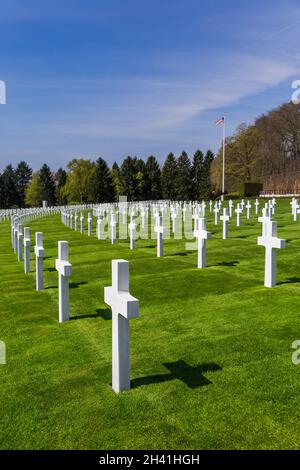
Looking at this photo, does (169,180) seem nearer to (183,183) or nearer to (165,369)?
(183,183)

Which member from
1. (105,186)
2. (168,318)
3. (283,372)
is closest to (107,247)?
(168,318)

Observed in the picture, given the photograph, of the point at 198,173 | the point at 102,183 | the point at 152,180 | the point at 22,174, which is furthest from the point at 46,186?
the point at 22,174

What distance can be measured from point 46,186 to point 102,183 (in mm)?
12921

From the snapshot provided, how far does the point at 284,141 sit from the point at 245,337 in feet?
227

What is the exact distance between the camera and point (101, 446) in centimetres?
351

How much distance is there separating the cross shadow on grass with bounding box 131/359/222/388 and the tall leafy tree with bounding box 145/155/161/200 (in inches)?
3517

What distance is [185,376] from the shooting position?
4551mm

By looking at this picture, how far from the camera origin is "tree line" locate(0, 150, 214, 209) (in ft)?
289

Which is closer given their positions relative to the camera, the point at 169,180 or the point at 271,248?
the point at 271,248

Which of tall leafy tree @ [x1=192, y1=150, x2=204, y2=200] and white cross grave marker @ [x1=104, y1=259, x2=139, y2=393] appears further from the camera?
tall leafy tree @ [x1=192, y1=150, x2=204, y2=200]

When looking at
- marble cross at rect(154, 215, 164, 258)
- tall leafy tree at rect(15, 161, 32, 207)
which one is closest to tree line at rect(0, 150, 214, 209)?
tall leafy tree at rect(15, 161, 32, 207)

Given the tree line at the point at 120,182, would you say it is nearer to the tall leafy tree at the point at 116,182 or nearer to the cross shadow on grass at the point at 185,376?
the tall leafy tree at the point at 116,182

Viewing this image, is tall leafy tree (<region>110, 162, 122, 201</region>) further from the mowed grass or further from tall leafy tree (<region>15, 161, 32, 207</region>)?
the mowed grass

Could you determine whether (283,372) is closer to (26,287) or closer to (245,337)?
(245,337)
